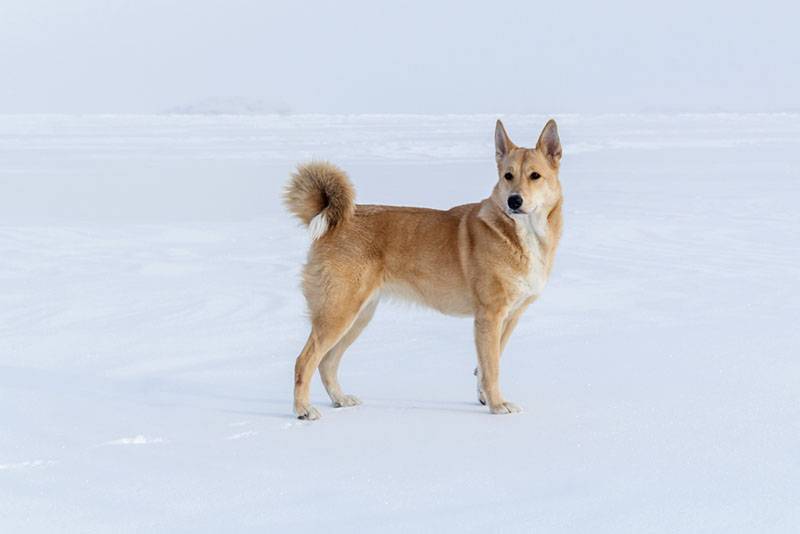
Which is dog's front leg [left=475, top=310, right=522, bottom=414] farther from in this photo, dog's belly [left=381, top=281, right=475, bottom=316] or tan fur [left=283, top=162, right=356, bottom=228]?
tan fur [left=283, top=162, right=356, bottom=228]

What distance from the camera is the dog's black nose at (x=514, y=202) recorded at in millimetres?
5078

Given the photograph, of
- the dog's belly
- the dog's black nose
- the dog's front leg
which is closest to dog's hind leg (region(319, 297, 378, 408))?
the dog's belly

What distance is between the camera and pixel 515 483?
3.94 meters

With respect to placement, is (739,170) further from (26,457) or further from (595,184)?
(26,457)

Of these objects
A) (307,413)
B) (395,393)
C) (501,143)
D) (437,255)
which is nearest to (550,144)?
(501,143)

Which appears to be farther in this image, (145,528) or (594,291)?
(594,291)

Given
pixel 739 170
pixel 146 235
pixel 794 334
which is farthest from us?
pixel 739 170

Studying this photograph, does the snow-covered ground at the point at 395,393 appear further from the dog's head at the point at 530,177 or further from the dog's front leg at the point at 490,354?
the dog's head at the point at 530,177

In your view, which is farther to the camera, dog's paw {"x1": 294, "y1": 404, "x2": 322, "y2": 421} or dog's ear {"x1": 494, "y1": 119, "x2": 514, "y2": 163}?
dog's ear {"x1": 494, "y1": 119, "x2": 514, "y2": 163}

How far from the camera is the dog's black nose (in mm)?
5078

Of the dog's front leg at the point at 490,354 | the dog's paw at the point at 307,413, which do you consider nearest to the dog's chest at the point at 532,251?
the dog's front leg at the point at 490,354

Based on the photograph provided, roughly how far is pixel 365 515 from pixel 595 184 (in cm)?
1530

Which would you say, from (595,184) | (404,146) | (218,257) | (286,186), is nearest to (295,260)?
(218,257)

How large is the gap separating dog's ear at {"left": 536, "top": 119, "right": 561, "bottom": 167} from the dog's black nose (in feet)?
1.38
